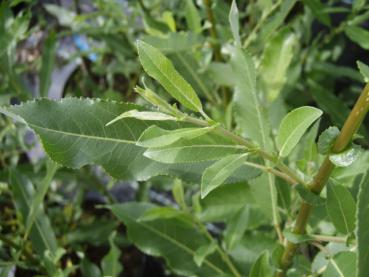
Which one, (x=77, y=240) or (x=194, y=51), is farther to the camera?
(x=77, y=240)

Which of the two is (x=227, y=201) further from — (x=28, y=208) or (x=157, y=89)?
(x=157, y=89)

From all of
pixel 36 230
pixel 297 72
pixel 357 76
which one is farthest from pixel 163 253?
pixel 357 76

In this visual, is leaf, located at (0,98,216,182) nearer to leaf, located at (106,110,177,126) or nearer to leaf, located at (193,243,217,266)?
leaf, located at (106,110,177,126)

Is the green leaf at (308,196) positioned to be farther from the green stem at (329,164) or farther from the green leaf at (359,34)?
the green leaf at (359,34)

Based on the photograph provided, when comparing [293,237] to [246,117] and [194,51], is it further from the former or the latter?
[194,51]

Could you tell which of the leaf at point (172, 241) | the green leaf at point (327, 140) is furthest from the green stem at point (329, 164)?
the leaf at point (172, 241)

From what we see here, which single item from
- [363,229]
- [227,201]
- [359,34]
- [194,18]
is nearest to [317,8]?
[359,34]
